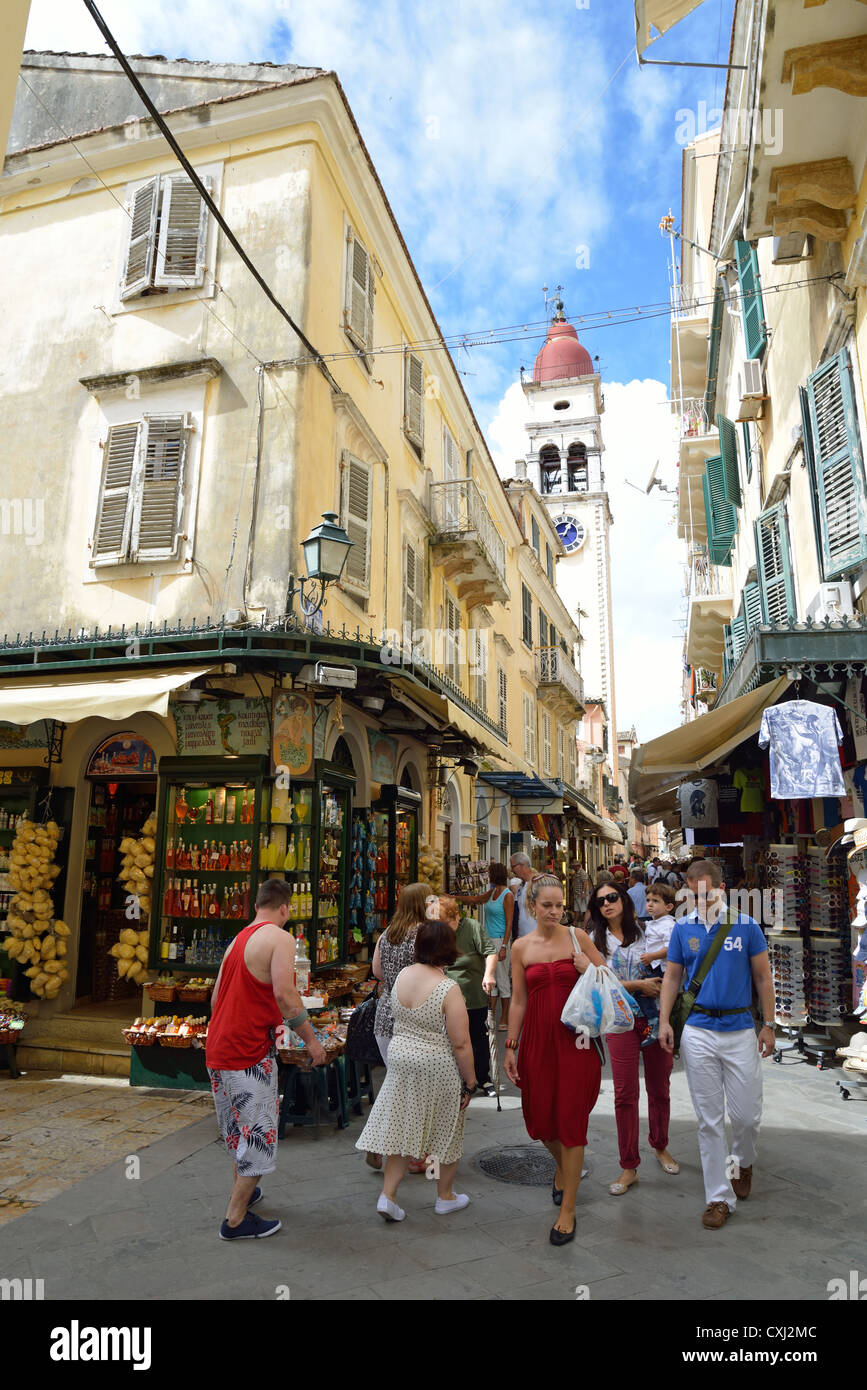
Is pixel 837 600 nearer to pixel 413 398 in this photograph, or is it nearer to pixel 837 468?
pixel 837 468

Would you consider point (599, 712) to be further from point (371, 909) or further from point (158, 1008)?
point (158, 1008)

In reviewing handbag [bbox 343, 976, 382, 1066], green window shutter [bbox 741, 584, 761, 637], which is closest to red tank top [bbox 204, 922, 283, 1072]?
handbag [bbox 343, 976, 382, 1066]

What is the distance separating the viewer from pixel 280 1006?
444 centimetres

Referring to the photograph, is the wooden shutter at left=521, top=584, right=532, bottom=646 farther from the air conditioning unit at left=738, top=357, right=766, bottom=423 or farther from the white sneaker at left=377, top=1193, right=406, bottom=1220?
the white sneaker at left=377, top=1193, right=406, bottom=1220

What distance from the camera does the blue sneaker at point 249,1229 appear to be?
434 centimetres

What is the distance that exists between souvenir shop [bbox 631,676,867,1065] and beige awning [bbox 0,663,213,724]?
4891mm

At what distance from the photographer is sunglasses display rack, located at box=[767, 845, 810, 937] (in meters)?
9.27

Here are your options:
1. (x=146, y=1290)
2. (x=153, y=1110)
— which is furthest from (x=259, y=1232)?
(x=153, y=1110)

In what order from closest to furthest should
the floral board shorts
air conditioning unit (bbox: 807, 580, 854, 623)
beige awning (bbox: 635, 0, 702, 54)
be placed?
the floral board shorts, beige awning (bbox: 635, 0, 702, 54), air conditioning unit (bbox: 807, 580, 854, 623)

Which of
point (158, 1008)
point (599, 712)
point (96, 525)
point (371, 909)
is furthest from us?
point (599, 712)

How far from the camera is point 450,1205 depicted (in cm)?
469

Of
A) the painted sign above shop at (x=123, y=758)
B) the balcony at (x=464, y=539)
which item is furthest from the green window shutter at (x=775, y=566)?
the painted sign above shop at (x=123, y=758)

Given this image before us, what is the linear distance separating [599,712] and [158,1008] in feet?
123

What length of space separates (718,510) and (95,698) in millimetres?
12487
